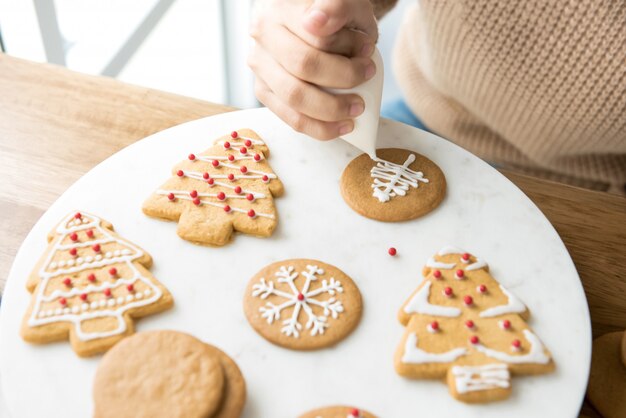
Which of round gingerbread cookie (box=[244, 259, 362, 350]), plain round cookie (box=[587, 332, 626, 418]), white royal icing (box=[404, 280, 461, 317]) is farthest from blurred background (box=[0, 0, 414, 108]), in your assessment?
plain round cookie (box=[587, 332, 626, 418])

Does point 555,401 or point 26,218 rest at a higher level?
point 555,401

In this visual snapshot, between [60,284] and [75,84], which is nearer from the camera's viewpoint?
[60,284]

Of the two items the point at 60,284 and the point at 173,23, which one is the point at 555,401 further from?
the point at 173,23

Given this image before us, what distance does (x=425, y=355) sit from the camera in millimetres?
615

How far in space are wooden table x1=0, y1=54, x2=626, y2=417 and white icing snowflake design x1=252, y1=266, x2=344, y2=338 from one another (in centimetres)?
30

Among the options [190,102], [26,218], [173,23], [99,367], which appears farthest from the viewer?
[173,23]

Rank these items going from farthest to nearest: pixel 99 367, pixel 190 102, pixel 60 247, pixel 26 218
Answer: pixel 190 102 → pixel 26 218 → pixel 60 247 → pixel 99 367

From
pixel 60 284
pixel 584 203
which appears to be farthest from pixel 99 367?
pixel 584 203

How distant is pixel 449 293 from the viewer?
67 cm

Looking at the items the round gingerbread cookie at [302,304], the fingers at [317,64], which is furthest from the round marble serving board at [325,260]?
the fingers at [317,64]

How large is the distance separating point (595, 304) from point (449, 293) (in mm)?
228

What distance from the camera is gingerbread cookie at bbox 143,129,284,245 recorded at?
2.38ft

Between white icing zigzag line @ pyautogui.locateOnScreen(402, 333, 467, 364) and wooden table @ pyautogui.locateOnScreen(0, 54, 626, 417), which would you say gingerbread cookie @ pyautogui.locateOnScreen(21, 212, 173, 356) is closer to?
wooden table @ pyautogui.locateOnScreen(0, 54, 626, 417)

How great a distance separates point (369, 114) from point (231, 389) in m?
0.36
